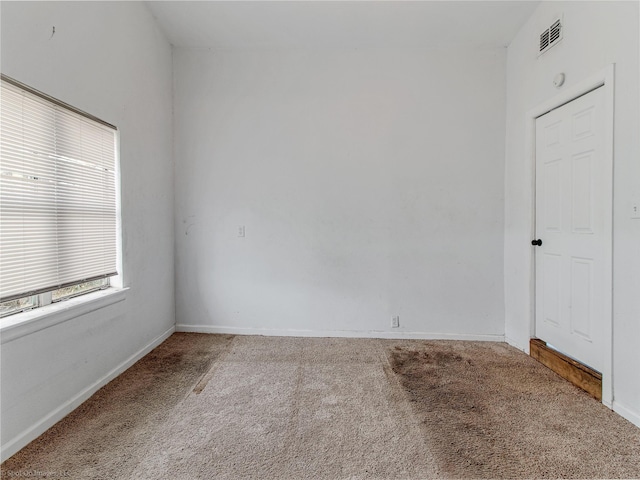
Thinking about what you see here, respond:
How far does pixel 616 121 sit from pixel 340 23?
2224 millimetres

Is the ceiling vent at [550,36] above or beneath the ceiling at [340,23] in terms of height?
beneath

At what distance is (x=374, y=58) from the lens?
2.94 metres

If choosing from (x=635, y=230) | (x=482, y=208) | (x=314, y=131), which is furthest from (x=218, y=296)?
(x=635, y=230)

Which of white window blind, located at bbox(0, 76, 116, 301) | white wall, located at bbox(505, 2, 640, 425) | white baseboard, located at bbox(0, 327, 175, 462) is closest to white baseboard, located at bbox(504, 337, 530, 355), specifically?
white wall, located at bbox(505, 2, 640, 425)

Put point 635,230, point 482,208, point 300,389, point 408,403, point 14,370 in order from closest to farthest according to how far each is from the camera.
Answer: point 14,370
point 635,230
point 408,403
point 300,389
point 482,208

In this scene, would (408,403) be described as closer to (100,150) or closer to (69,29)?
(100,150)

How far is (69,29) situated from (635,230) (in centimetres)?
365

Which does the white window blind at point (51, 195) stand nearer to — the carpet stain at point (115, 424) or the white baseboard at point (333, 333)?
the carpet stain at point (115, 424)

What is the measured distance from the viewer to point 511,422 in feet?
5.60

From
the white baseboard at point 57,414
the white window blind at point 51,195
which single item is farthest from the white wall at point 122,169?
the white window blind at point 51,195

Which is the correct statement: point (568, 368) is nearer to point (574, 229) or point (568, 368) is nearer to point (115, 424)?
point (574, 229)

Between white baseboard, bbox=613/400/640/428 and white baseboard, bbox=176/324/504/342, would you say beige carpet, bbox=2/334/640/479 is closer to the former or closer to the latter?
white baseboard, bbox=613/400/640/428

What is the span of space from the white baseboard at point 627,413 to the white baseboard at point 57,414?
11.1 ft

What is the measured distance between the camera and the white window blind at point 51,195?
4.86ft
